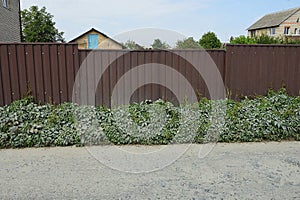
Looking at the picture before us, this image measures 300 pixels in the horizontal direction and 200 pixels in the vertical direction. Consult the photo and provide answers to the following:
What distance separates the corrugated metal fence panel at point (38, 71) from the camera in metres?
4.36

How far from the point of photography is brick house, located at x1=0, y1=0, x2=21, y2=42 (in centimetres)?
1058

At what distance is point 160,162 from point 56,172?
129 centimetres

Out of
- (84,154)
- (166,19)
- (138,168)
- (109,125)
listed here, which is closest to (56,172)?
(84,154)

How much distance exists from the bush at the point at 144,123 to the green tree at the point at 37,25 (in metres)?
21.2

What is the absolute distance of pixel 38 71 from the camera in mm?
4441

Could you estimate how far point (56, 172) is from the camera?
304 cm

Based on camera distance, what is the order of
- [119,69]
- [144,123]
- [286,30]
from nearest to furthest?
[144,123]
[119,69]
[286,30]

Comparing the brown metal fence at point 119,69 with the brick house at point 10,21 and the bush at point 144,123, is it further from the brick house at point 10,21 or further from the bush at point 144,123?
the brick house at point 10,21

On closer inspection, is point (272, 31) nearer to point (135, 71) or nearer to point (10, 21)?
point (10, 21)

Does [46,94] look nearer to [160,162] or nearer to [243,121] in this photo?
[160,162]

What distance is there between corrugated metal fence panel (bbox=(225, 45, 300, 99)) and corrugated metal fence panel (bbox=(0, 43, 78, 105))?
9.60 ft

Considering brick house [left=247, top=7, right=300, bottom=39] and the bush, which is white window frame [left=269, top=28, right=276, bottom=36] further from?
the bush

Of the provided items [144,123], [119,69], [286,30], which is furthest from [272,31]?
[144,123]

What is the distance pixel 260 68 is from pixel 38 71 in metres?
4.07
